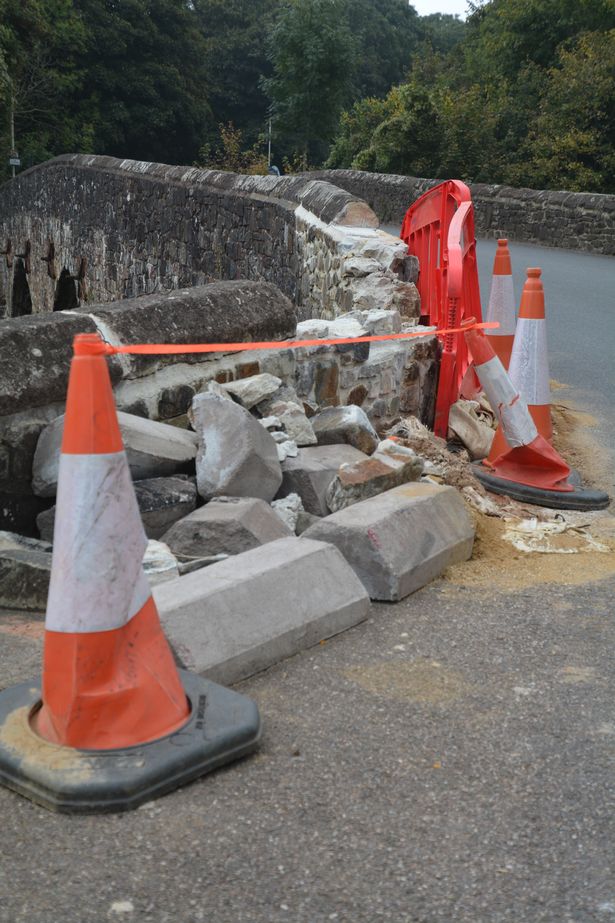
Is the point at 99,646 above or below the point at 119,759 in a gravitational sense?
above

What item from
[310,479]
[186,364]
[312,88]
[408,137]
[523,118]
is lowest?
[310,479]

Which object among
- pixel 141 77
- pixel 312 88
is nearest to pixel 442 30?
pixel 312 88

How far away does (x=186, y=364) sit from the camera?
4695 millimetres

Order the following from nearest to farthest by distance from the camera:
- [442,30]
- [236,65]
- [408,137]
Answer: [408,137] < [236,65] < [442,30]

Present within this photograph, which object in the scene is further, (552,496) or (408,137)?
(408,137)

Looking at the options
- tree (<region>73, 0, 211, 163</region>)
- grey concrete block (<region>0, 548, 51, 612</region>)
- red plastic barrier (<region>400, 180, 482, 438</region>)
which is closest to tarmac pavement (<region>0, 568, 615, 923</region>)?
grey concrete block (<region>0, 548, 51, 612</region>)

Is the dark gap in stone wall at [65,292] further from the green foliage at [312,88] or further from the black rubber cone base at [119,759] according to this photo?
the black rubber cone base at [119,759]

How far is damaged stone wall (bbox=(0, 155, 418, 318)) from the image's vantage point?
322 inches

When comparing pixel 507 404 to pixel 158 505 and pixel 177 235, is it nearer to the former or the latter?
pixel 158 505

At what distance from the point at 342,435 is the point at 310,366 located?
645mm

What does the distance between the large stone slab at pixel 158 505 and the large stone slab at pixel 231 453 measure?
110mm

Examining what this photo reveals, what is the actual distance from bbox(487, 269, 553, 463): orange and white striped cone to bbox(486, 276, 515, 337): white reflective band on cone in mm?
998

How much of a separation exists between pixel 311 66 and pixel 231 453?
161 feet

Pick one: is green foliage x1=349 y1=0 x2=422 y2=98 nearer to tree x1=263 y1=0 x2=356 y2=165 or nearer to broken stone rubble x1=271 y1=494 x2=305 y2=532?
tree x1=263 y1=0 x2=356 y2=165
